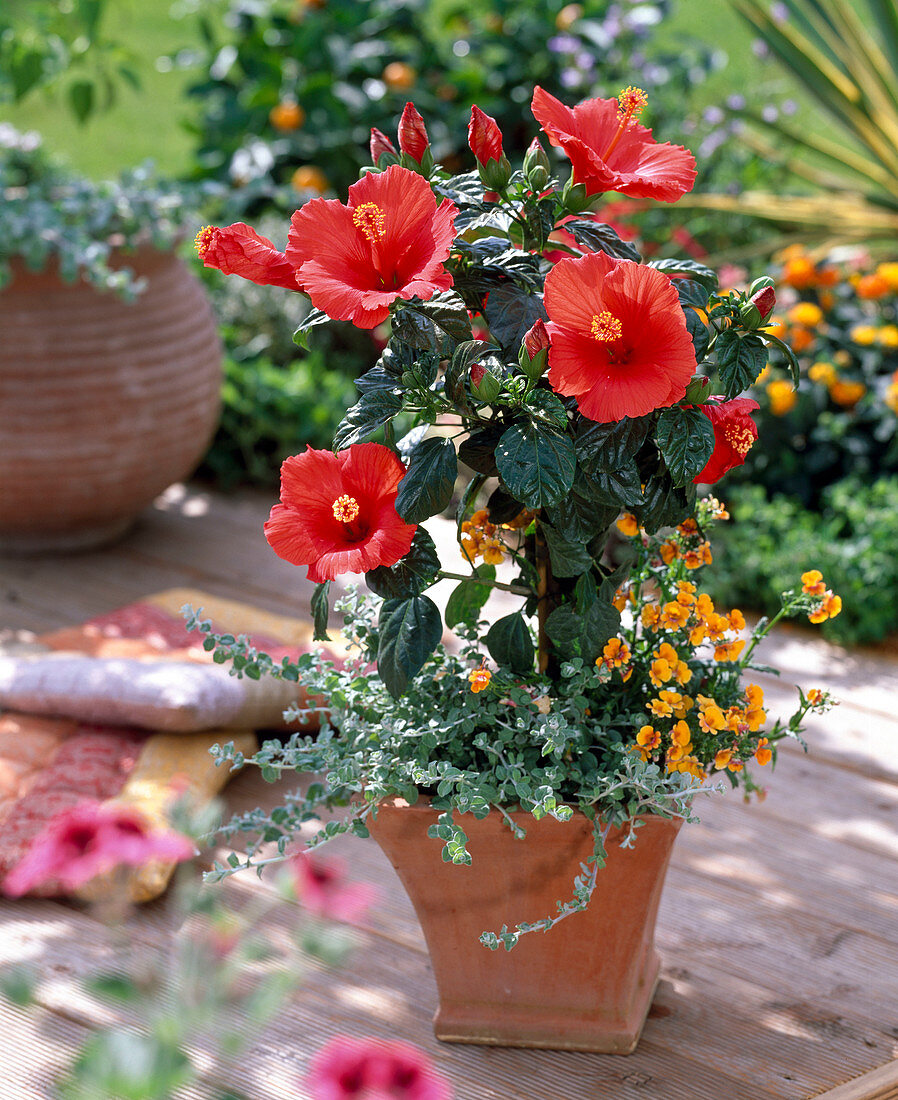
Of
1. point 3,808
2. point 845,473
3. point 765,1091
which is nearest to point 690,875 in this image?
point 765,1091

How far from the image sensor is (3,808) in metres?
1.54

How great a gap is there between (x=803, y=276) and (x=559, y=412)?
191cm

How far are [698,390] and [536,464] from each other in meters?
0.14

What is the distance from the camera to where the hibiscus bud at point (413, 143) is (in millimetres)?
973

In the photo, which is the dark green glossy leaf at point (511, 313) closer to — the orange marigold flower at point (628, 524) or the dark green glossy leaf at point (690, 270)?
the dark green glossy leaf at point (690, 270)

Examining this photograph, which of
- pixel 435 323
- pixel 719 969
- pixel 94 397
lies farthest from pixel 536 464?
pixel 94 397

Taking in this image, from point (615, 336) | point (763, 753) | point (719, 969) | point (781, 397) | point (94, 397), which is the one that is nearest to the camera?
point (615, 336)

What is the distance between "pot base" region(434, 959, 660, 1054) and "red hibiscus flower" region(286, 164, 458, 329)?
0.74m

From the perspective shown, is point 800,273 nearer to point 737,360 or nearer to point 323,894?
point 737,360

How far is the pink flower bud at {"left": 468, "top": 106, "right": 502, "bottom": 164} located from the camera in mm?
962

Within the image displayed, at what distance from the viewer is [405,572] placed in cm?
100

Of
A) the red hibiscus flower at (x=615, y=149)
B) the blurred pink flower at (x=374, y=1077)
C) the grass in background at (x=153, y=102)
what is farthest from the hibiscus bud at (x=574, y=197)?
the grass in background at (x=153, y=102)

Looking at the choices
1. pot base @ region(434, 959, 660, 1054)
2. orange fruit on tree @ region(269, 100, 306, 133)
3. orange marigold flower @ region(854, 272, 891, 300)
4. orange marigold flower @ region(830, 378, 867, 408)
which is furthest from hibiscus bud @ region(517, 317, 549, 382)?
orange fruit on tree @ region(269, 100, 306, 133)

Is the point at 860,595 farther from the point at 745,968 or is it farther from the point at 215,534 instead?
the point at 215,534
